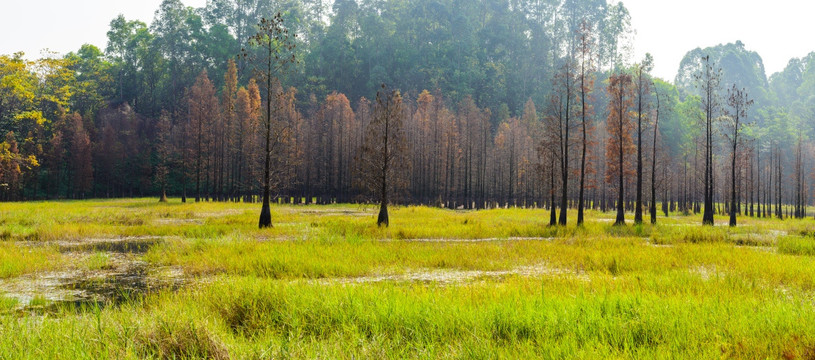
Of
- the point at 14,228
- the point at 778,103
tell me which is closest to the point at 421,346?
the point at 14,228

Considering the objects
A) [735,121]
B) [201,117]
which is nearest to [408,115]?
[201,117]

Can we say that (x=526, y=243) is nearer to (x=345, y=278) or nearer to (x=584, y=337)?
(x=345, y=278)

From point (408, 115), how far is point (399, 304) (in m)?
57.3

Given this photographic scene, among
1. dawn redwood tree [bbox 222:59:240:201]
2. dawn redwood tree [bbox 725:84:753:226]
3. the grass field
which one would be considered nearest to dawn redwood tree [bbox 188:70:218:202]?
dawn redwood tree [bbox 222:59:240:201]

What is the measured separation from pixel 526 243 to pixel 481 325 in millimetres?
11609

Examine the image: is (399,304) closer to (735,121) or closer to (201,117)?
(735,121)

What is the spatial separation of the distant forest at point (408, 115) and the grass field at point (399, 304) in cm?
1608

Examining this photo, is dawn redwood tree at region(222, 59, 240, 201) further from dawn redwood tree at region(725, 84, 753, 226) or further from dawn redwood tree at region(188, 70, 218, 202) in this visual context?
dawn redwood tree at region(725, 84, 753, 226)

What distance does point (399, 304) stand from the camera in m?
6.49

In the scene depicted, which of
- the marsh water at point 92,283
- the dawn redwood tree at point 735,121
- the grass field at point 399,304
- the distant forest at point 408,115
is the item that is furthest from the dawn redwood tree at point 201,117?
the dawn redwood tree at point 735,121

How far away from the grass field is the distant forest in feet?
52.8

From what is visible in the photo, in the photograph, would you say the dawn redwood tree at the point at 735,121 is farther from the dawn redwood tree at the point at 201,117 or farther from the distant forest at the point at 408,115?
the dawn redwood tree at the point at 201,117

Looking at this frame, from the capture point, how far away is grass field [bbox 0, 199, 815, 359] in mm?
4930

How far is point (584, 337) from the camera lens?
5.23m
